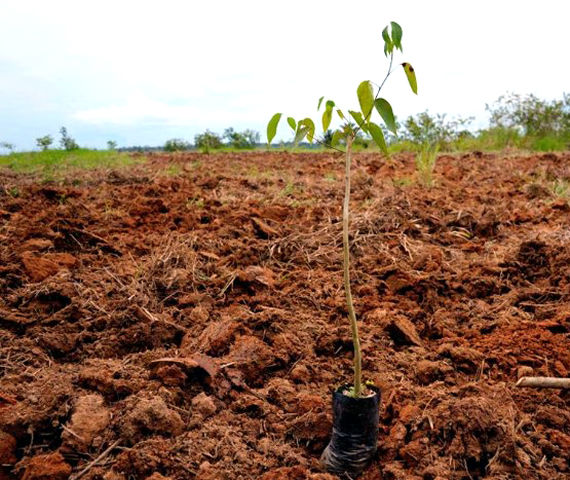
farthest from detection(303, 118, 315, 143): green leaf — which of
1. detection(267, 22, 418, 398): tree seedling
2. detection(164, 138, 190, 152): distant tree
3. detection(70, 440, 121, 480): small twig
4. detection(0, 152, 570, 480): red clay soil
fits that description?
detection(164, 138, 190, 152): distant tree

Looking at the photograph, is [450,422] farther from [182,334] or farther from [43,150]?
[43,150]

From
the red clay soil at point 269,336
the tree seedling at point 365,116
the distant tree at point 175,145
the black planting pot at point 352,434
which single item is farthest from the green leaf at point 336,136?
the distant tree at point 175,145

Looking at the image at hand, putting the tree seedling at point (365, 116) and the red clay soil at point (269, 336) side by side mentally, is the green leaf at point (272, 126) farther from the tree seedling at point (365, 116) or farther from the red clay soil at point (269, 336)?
the red clay soil at point (269, 336)

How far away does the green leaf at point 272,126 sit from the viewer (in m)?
1.38

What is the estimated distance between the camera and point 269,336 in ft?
7.17

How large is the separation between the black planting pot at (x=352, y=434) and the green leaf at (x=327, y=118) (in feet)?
2.27

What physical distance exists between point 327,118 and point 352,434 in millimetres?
797

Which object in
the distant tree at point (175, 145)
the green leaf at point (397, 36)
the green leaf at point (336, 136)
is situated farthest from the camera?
the distant tree at point (175, 145)

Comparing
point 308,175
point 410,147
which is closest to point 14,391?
point 308,175

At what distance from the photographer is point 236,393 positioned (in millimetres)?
1839

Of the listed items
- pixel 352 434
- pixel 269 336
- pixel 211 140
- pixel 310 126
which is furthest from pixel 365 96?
pixel 211 140

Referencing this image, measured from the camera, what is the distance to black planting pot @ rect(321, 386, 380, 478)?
1.48 m

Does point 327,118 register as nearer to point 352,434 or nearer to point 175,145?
point 352,434

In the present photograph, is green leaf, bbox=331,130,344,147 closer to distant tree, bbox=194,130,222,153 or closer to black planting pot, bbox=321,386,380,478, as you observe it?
black planting pot, bbox=321,386,380,478
